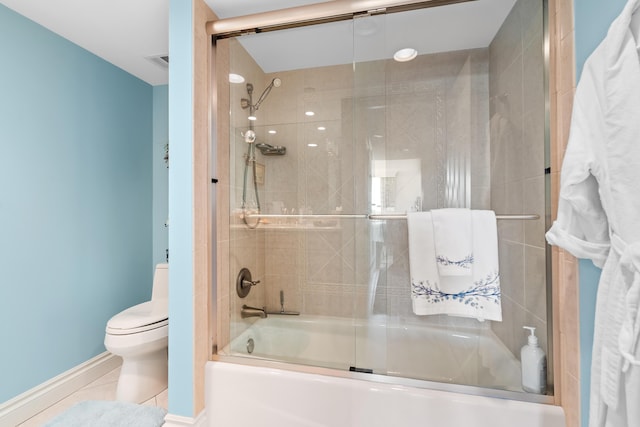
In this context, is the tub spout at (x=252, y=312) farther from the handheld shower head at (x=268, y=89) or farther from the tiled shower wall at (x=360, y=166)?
the handheld shower head at (x=268, y=89)

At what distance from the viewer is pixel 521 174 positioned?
4.40 ft

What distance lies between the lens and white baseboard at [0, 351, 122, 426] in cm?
154

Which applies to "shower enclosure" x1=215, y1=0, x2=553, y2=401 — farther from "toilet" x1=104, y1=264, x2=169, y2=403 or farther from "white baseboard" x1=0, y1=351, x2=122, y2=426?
"white baseboard" x1=0, y1=351, x2=122, y2=426

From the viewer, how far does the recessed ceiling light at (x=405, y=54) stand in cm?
157

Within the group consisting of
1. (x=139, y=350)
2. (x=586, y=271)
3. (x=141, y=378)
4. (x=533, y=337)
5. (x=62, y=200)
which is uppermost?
(x=62, y=200)

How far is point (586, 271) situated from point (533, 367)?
491mm

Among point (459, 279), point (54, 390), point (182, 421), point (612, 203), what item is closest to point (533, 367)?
point (459, 279)

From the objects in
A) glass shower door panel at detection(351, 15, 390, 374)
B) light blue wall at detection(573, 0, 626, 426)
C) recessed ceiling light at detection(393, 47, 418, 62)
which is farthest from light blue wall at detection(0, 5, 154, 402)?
light blue wall at detection(573, 0, 626, 426)

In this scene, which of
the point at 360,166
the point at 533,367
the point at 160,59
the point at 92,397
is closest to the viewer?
the point at 533,367

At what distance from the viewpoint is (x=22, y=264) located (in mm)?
1651

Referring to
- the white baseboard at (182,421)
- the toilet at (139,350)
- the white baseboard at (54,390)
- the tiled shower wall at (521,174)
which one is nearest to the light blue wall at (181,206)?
the white baseboard at (182,421)

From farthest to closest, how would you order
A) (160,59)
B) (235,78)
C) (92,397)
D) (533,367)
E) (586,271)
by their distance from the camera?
1. (160,59)
2. (92,397)
3. (235,78)
4. (533,367)
5. (586,271)

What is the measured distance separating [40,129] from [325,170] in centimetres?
180

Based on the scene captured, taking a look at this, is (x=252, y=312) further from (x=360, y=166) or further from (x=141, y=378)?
(x=360, y=166)
